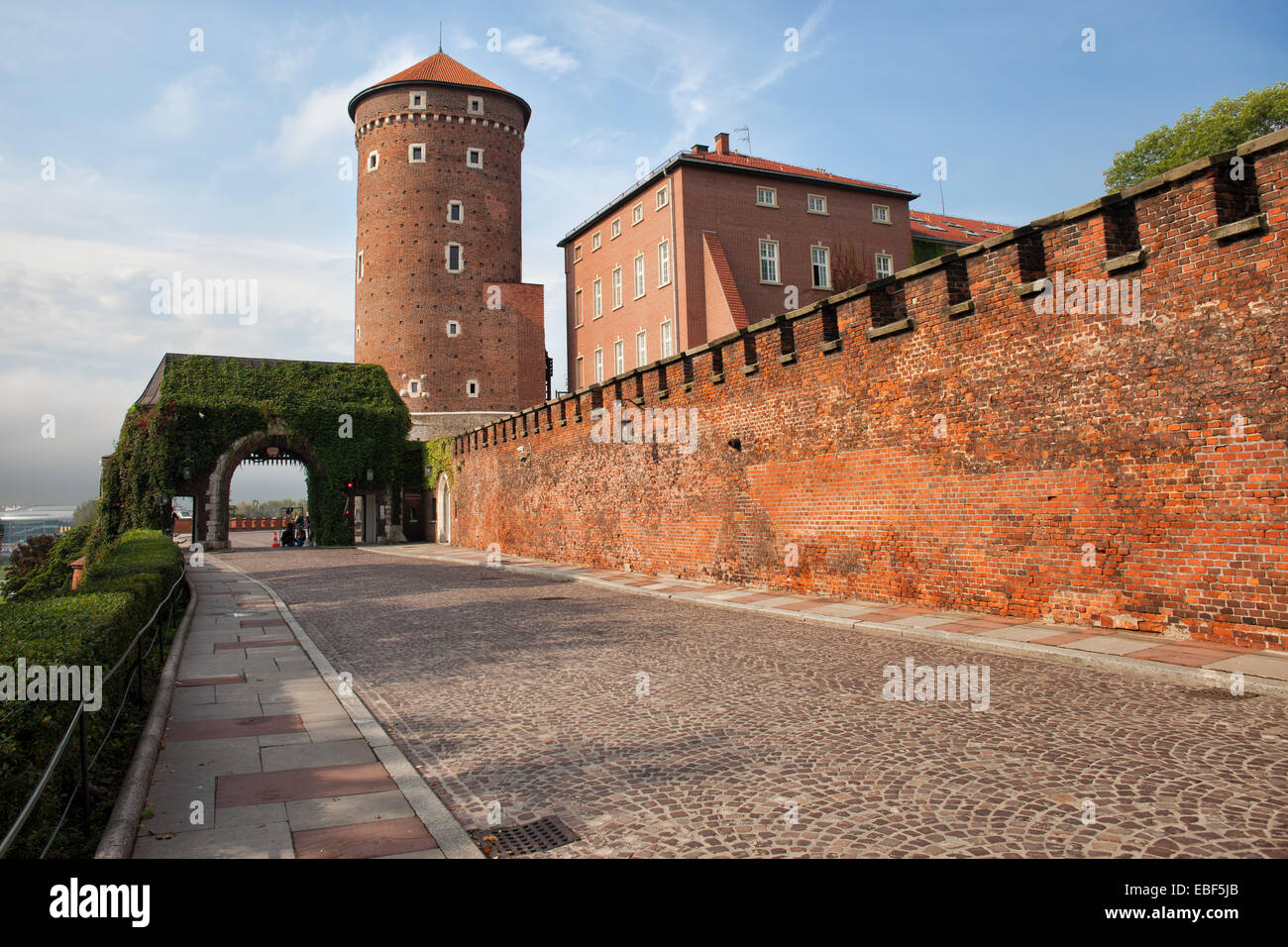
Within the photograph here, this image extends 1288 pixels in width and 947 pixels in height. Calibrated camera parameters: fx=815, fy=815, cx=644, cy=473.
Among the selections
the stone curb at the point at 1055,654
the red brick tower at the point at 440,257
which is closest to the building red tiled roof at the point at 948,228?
the red brick tower at the point at 440,257

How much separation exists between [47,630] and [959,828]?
232 inches

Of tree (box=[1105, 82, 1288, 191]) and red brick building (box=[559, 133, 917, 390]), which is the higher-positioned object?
tree (box=[1105, 82, 1288, 191])

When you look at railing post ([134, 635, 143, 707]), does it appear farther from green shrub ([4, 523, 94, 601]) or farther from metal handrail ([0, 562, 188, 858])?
green shrub ([4, 523, 94, 601])

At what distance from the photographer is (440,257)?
50.8 m

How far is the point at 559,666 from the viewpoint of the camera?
881cm

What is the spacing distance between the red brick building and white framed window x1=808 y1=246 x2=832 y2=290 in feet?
0.16

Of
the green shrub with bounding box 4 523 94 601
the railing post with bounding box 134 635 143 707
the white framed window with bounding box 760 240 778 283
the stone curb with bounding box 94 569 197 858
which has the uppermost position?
the white framed window with bounding box 760 240 778 283

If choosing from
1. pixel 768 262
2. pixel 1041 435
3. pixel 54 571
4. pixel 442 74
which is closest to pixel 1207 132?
pixel 768 262

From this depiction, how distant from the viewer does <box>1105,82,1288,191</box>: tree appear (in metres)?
35.5

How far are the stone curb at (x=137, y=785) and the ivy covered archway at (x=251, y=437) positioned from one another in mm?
33435

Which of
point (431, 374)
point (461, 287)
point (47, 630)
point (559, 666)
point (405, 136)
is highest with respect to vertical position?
point (405, 136)

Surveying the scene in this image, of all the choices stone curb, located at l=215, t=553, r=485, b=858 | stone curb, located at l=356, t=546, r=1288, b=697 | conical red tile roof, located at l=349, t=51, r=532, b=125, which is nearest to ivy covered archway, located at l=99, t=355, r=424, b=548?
conical red tile roof, located at l=349, t=51, r=532, b=125
